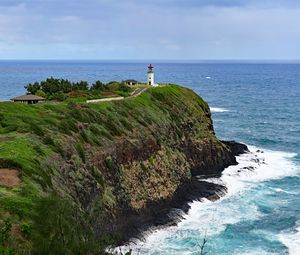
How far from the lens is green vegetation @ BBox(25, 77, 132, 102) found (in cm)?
7281

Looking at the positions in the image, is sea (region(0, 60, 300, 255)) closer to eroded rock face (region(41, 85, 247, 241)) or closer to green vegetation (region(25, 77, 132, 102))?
eroded rock face (region(41, 85, 247, 241))

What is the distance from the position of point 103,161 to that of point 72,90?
33.0 meters

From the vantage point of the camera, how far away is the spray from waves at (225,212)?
43.6 m

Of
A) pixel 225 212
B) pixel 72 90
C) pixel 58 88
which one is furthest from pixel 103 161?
pixel 58 88

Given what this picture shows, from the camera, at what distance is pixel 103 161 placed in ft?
166

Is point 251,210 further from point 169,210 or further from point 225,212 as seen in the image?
point 169,210

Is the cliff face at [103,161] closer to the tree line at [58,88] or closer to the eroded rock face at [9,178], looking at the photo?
the eroded rock face at [9,178]

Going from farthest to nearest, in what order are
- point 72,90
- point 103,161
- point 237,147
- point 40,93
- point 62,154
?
point 237,147
point 72,90
point 40,93
point 103,161
point 62,154

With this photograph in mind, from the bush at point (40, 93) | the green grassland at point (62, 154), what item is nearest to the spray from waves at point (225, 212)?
the green grassland at point (62, 154)

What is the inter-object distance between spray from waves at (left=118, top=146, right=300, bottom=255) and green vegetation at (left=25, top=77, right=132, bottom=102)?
901 inches

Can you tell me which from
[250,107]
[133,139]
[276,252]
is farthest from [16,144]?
[250,107]

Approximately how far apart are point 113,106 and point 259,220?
25510 millimetres

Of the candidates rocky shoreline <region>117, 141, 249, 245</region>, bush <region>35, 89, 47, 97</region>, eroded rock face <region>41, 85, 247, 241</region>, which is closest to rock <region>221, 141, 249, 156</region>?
eroded rock face <region>41, 85, 247, 241</region>

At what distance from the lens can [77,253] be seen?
64.6 feet
